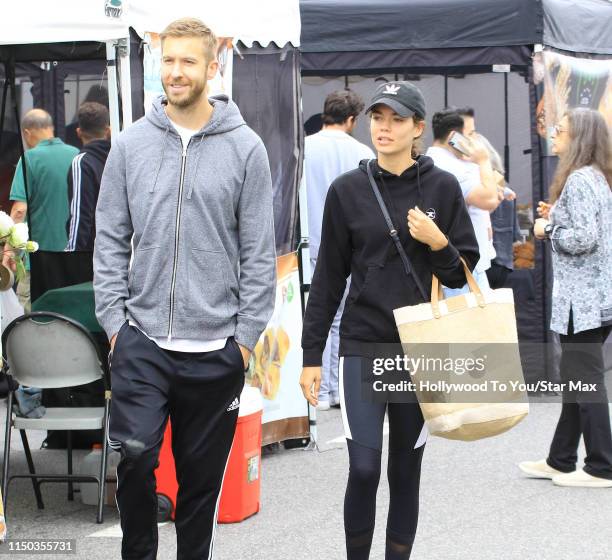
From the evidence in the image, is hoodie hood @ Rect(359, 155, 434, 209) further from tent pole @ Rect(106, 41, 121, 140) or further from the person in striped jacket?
the person in striped jacket

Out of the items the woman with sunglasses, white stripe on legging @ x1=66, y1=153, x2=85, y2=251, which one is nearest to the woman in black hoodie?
the woman with sunglasses

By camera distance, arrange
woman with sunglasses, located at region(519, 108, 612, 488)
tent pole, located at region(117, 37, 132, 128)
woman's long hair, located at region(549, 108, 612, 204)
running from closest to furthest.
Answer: tent pole, located at region(117, 37, 132, 128)
woman with sunglasses, located at region(519, 108, 612, 488)
woman's long hair, located at region(549, 108, 612, 204)

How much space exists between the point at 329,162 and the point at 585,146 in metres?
2.41

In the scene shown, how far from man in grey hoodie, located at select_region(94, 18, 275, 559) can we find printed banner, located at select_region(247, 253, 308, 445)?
9.32ft

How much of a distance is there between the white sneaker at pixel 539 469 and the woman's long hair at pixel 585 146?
1459 mm

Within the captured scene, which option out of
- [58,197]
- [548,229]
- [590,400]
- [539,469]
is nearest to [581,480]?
[539,469]

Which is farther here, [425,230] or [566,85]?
[566,85]

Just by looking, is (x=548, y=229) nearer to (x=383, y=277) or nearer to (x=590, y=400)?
(x=590, y=400)

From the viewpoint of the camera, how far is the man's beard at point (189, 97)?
3873mm

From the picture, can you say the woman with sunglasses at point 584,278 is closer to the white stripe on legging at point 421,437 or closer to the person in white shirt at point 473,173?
the person in white shirt at point 473,173

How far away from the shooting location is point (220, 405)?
156 inches

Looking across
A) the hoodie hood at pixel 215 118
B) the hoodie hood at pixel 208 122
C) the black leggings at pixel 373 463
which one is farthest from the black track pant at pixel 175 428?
the hoodie hood at pixel 215 118

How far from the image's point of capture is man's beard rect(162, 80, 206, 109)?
3.87 meters

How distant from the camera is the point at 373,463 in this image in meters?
4.05
